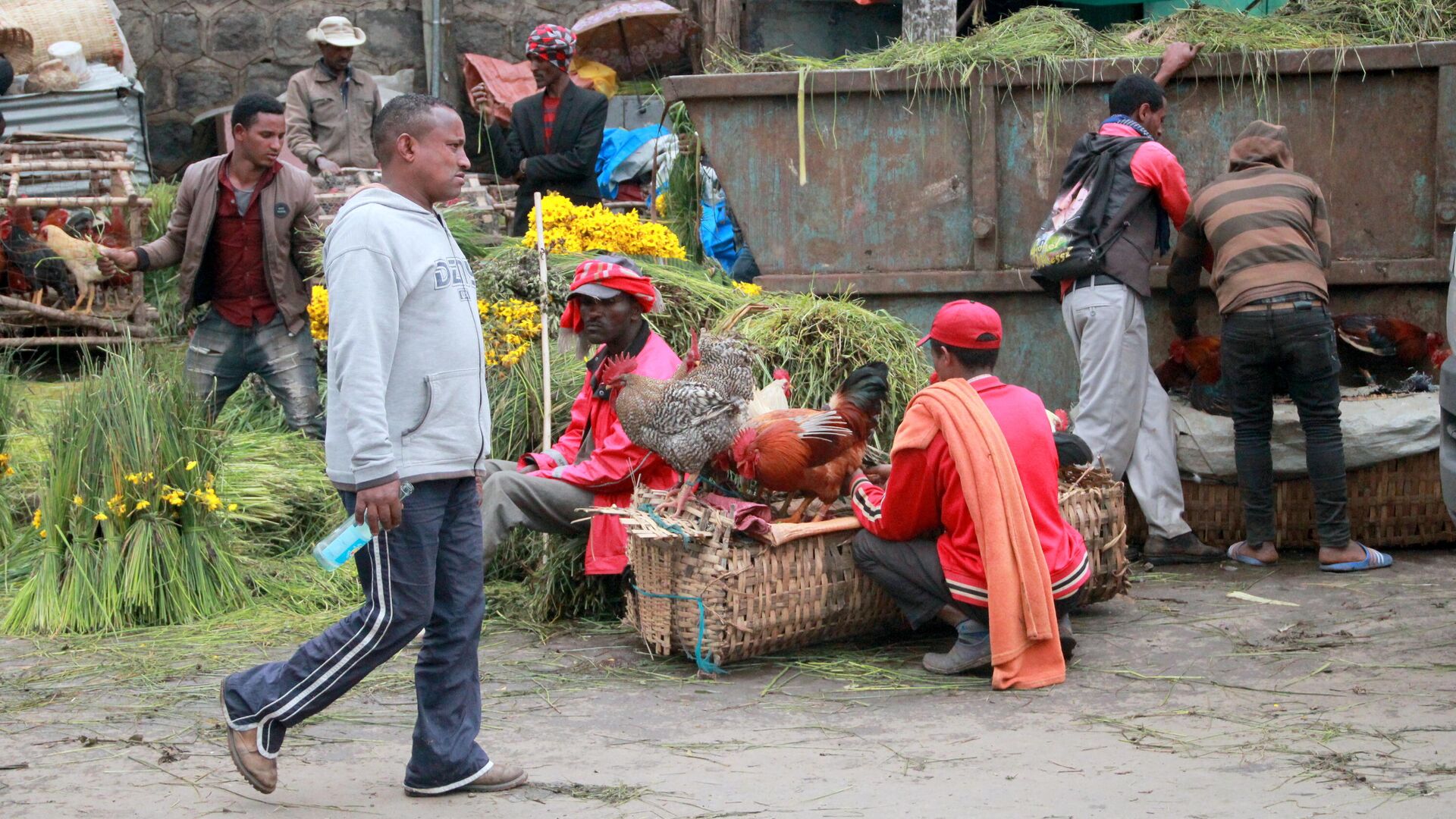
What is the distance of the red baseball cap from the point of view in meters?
4.85

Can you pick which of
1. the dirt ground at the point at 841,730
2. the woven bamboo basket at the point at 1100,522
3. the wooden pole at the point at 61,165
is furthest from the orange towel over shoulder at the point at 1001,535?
the wooden pole at the point at 61,165

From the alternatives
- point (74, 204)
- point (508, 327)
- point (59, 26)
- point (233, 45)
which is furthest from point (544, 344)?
point (233, 45)

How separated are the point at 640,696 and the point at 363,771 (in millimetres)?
1046

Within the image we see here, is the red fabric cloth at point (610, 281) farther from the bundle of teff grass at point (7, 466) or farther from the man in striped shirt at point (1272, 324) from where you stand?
the bundle of teff grass at point (7, 466)

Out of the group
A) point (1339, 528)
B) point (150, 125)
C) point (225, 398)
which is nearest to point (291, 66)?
point (150, 125)

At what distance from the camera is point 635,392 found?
5.06 metres

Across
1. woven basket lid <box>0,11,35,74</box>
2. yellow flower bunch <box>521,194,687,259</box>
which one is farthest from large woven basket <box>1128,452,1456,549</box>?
woven basket lid <box>0,11,35,74</box>

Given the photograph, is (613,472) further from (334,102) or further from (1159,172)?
(334,102)

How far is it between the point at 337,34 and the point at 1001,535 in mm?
6916

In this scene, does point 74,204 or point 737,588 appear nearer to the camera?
point 737,588

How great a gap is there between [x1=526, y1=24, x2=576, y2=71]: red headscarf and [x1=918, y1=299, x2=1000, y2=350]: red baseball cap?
4.46 meters

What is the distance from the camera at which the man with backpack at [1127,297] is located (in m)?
6.38

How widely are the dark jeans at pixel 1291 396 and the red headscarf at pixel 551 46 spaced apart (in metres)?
4.30

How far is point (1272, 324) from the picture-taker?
6172 millimetres
